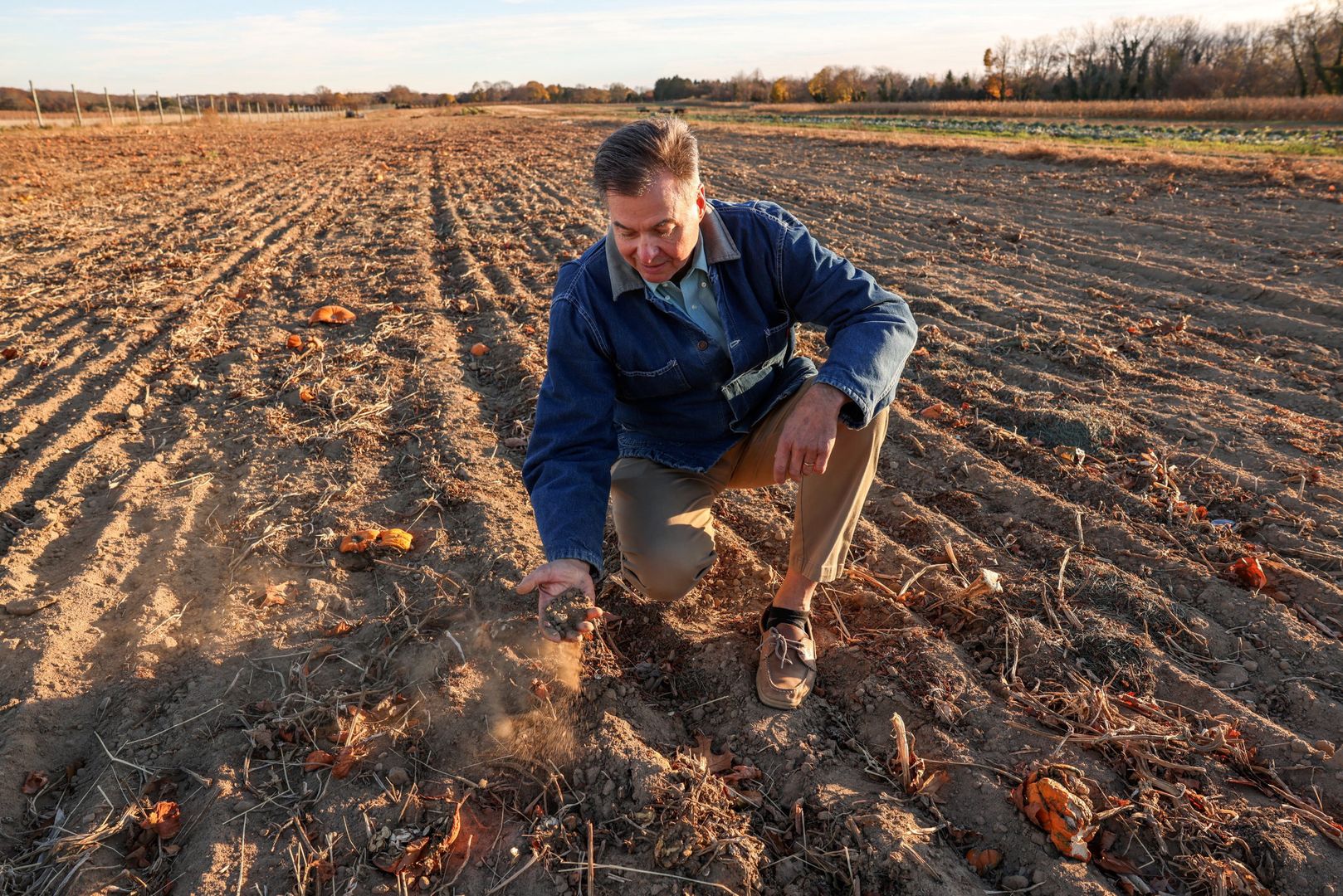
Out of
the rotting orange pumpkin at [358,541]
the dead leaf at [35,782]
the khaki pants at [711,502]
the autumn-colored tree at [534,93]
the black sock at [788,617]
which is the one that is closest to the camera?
the dead leaf at [35,782]

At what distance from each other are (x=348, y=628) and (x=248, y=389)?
2.58 m

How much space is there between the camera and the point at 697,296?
2604mm

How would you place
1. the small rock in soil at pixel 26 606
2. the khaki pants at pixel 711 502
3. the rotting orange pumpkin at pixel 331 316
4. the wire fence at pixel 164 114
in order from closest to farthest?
1. the khaki pants at pixel 711 502
2. the small rock in soil at pixel 26 606
3. the rotting orange pumpkin at pixel 331 316
4. the wire fence at pixel 164 114

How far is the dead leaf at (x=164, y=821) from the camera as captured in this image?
6.95ft

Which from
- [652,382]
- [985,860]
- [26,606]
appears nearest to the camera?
[985,860]

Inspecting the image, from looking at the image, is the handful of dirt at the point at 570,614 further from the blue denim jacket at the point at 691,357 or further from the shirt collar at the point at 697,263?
the shirt collar at the point at 697,263

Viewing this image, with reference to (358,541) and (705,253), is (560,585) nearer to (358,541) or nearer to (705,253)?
(705,253)

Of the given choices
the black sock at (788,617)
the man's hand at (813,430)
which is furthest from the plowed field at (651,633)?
the man's hand at (813,430)

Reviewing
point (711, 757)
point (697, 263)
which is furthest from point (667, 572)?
point (697, 263)

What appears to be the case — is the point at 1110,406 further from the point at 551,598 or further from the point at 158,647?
the point at 158,647

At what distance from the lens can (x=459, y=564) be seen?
317cm

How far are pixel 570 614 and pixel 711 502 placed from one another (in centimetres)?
96

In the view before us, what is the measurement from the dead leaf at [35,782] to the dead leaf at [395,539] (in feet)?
4.20

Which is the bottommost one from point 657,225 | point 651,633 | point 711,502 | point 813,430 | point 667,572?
point 651,633
